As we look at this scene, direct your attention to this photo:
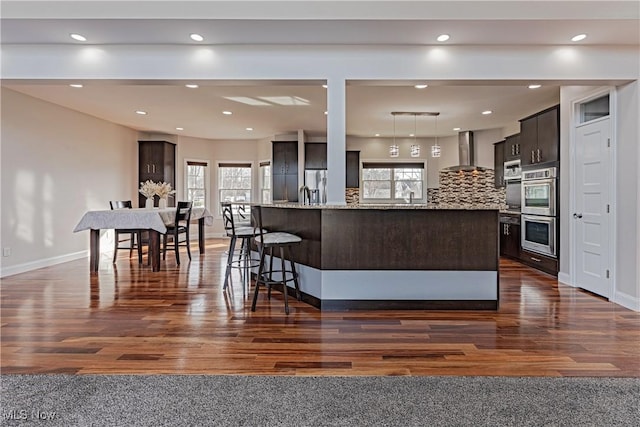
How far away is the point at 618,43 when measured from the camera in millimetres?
3480

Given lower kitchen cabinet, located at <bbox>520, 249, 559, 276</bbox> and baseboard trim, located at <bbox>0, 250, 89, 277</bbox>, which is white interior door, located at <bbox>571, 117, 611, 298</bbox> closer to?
lower kitchen cabinet, located at <bbox>520, 249, 559, 276</bbox>

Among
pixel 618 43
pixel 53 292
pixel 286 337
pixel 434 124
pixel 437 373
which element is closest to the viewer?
pixel 437 373

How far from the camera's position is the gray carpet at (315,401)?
1.76 meters

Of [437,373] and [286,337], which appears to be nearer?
[437,373]

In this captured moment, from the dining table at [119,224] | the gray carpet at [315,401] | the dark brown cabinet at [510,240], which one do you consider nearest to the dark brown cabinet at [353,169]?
the dark brown cabinet at [510,240]

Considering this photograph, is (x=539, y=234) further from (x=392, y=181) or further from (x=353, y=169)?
(x=353, y=169)

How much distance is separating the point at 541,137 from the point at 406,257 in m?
3.29

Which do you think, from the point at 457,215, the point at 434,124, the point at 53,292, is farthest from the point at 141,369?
the point at 434,124

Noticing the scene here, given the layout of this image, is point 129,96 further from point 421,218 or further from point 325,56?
point 421,218

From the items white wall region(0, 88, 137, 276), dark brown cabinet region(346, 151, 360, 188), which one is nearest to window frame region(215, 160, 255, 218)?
white wall region(0, 88, 137, 276)

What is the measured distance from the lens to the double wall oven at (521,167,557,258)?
4.97 meters

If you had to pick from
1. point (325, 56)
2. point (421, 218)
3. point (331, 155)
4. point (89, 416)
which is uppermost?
point (325, 56)

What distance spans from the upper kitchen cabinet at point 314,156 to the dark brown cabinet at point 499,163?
3537 mm

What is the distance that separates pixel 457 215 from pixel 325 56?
2.04 metres
